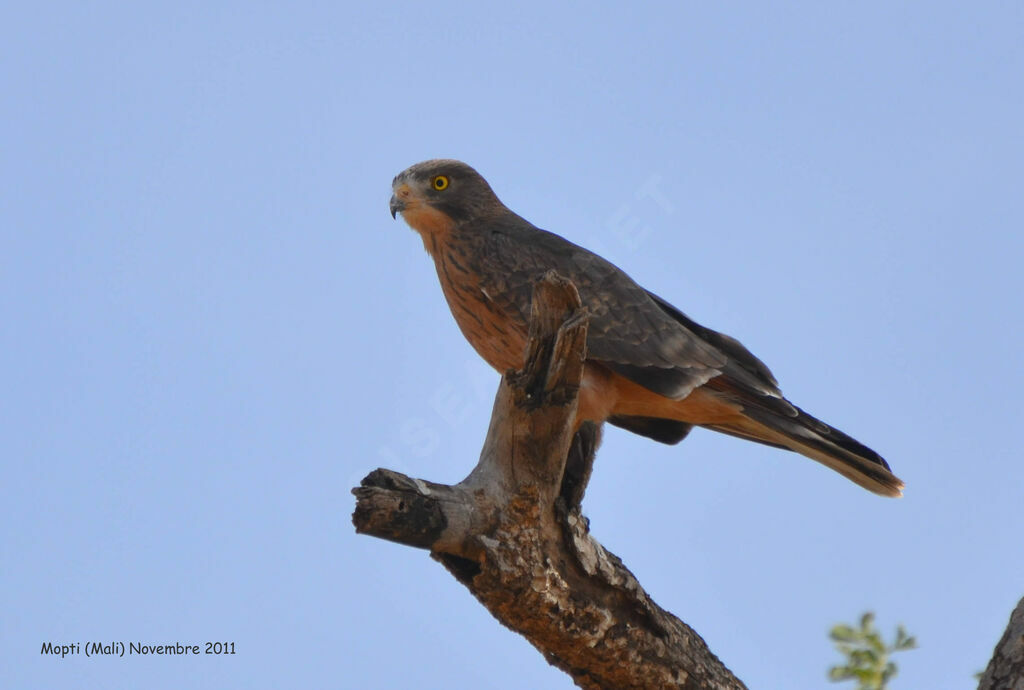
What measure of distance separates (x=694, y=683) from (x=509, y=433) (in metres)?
1.37

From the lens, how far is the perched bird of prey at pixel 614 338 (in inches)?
241

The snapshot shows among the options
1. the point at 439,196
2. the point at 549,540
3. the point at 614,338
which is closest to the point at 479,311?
the point at 614,338

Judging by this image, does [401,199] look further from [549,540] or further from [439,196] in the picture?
[549,540]

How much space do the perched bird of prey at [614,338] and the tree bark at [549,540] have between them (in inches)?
55.6

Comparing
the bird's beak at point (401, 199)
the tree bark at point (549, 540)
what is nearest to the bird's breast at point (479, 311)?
the bird's beak at point (401, 199)

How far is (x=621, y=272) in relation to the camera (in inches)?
270

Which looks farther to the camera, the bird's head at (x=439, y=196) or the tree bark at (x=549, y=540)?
the bird's head at (x=439, y=196)

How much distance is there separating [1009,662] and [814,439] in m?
2.22

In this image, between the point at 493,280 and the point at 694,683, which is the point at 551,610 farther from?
the point at 493,280

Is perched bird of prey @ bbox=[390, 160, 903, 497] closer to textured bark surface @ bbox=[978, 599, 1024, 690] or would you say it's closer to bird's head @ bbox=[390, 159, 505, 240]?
bird's head @ bbox=[390, 159, 505, 240]

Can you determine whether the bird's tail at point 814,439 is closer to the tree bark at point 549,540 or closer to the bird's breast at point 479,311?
the bird's breast at point 479,311

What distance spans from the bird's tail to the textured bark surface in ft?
6.19

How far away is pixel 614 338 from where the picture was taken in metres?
6.29

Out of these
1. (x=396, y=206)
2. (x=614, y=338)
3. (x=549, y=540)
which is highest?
(x=396, y=206)
